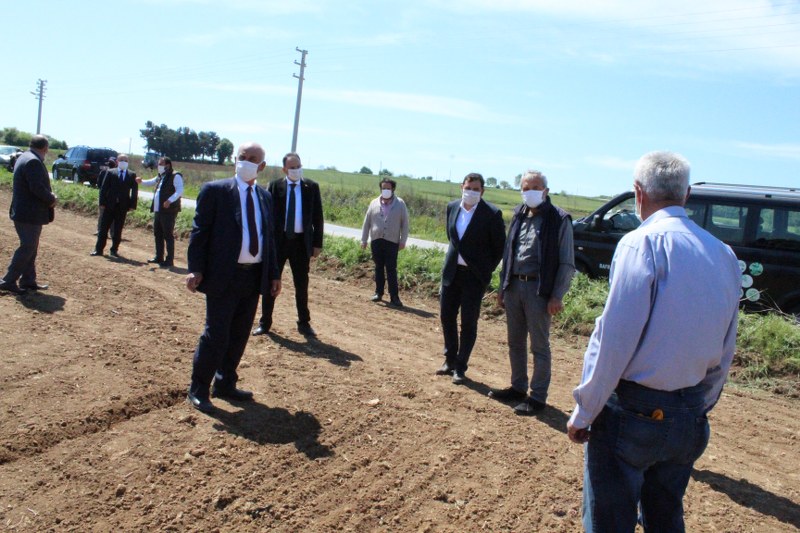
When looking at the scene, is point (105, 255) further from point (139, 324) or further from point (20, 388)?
point (20, 388)

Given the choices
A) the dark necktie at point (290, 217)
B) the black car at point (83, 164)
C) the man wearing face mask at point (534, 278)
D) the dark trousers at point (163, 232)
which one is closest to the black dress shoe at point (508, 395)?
the man wearing face mask at point (534, 278)

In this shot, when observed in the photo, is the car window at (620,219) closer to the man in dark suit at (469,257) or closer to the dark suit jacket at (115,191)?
the man in dark suit at (469,257)

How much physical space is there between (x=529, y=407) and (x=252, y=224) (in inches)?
105

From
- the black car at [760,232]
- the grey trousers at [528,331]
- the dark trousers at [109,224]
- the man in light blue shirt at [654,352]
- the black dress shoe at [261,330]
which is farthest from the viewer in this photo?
the dark trousers at [109,224]

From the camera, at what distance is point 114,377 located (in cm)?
568

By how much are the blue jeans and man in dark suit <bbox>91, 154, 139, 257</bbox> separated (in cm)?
1130

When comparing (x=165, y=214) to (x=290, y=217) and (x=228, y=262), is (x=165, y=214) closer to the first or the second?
(x=290, y=217)

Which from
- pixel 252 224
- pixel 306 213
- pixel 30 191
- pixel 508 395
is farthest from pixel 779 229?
pixel 30 191

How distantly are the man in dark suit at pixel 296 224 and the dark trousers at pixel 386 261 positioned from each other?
298 cm

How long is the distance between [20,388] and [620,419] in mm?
4652

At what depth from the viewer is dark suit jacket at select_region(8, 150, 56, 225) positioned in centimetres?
838

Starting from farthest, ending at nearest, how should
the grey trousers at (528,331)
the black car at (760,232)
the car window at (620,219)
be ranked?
the car window at (620,219) < the black car at (760,232) < the grey trousers at (528,331)

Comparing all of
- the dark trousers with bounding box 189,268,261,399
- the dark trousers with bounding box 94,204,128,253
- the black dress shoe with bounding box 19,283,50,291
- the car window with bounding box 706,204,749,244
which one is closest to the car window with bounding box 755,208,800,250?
the car window with bounding box 706,204,749,244

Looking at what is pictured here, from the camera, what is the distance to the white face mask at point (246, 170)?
5.29 meters
